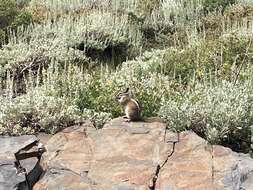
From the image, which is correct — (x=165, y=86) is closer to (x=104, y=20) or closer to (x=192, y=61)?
(x=192, y=61)

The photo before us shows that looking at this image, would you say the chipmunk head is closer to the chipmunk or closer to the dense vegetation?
the chipmunk

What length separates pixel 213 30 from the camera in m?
13.7

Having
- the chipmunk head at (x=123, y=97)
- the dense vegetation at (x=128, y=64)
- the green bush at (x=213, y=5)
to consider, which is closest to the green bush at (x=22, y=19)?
the dense vegetation at (x=128, y=64)

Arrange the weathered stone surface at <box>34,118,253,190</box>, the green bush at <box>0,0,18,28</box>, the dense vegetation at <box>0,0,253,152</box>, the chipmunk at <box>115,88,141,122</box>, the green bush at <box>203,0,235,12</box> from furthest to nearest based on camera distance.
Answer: the green bush at <box>203,0,235,12</box> < the green bush at <box>0,0,18,28</box> < the dense vegetation at <box>0,0,253,152</box> < the chipmunk at <box>115,88,141,122</box> < the weathered stone surface at <box>34,118,253,190</box>

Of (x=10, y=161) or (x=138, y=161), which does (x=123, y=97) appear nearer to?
(x=138, y=161)

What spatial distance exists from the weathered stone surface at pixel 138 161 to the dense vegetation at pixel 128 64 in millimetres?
301

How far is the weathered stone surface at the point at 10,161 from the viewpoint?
6.77 metres

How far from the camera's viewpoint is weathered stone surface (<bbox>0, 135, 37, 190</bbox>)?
677cm

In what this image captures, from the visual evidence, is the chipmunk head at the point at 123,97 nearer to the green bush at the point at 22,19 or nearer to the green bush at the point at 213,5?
the green bush at the point at 22,19

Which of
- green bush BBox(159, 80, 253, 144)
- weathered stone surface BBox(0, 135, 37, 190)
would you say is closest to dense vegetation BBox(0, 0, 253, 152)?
green bush BBox(159, 80, 253, 144)

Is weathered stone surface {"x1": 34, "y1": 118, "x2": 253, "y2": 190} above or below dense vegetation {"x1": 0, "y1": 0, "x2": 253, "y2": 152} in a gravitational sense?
below

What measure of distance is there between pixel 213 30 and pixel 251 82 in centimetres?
574

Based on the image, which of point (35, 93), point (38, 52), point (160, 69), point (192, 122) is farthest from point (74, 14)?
point (192, 122)

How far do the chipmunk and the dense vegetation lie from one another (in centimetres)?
33
